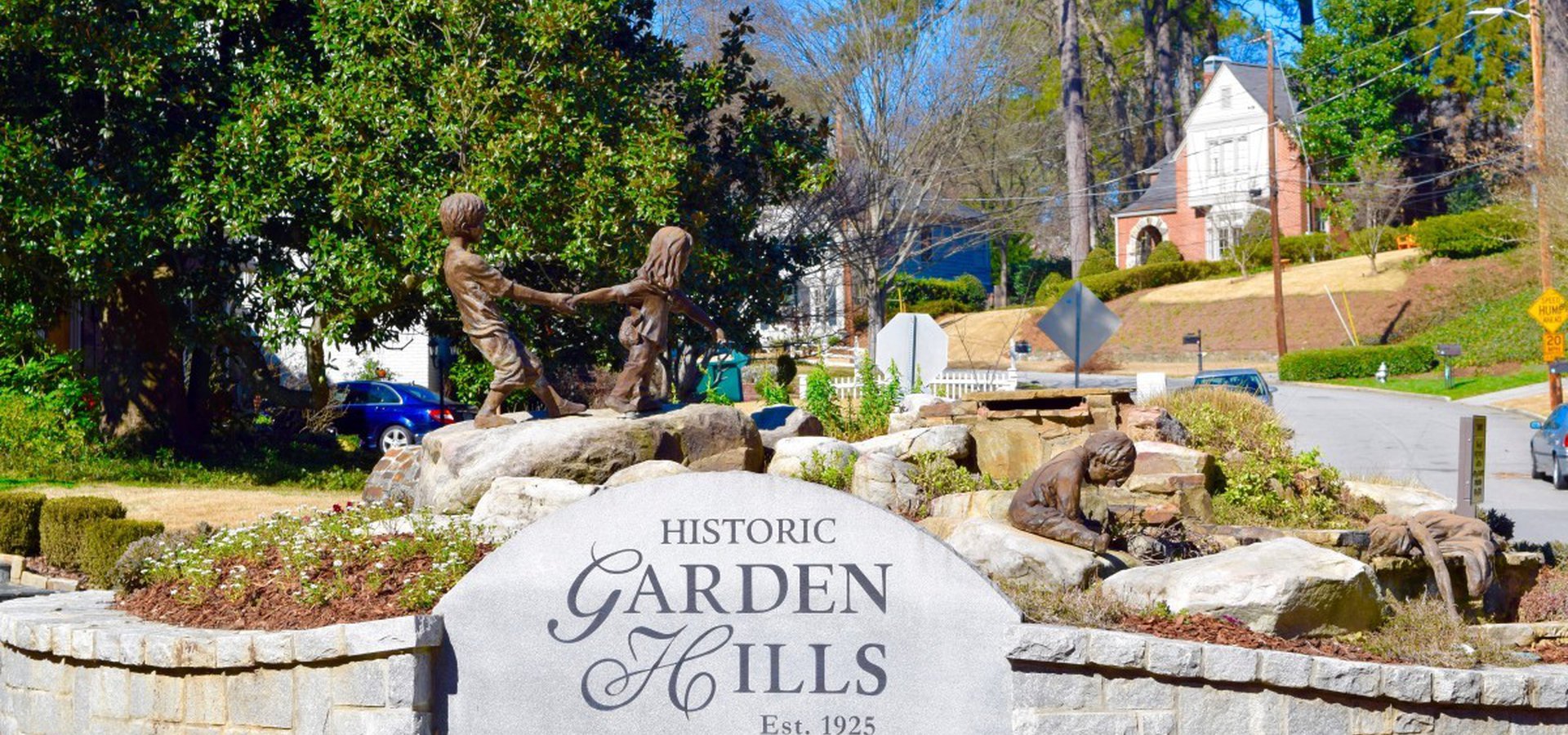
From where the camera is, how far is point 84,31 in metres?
16.7

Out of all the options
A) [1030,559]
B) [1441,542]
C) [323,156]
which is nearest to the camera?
[1030,559]

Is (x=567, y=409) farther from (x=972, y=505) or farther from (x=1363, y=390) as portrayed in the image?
(x=1363, y=390)

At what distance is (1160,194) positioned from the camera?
196 ft

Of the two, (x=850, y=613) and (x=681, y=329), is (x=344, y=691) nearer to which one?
(x=850, y=613)

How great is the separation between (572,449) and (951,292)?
4485cm

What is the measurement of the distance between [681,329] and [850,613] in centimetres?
1275

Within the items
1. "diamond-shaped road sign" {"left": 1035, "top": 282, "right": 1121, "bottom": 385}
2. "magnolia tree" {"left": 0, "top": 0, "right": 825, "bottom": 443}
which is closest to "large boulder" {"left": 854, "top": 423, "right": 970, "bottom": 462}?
"magnolia tree" {"left": 0, "top": 0, "right": 825, "bottom": 443}

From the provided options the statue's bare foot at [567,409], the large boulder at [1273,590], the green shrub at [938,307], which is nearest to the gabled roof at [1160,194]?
the green shrub at [938,307]

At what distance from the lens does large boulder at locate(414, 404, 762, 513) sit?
10.6 meters

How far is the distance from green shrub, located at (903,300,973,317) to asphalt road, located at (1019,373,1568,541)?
1245cm

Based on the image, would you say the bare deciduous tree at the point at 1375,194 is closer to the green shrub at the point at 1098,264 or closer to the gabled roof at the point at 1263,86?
the gabled roof at the point at 1263,86

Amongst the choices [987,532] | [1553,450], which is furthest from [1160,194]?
[987,532]

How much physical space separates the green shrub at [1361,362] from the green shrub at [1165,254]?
45.3 feet

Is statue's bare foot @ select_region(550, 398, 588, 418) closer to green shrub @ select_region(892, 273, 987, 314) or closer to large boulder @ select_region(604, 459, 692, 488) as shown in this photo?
large boulder @ select_region(604, 459, 692, 488)
